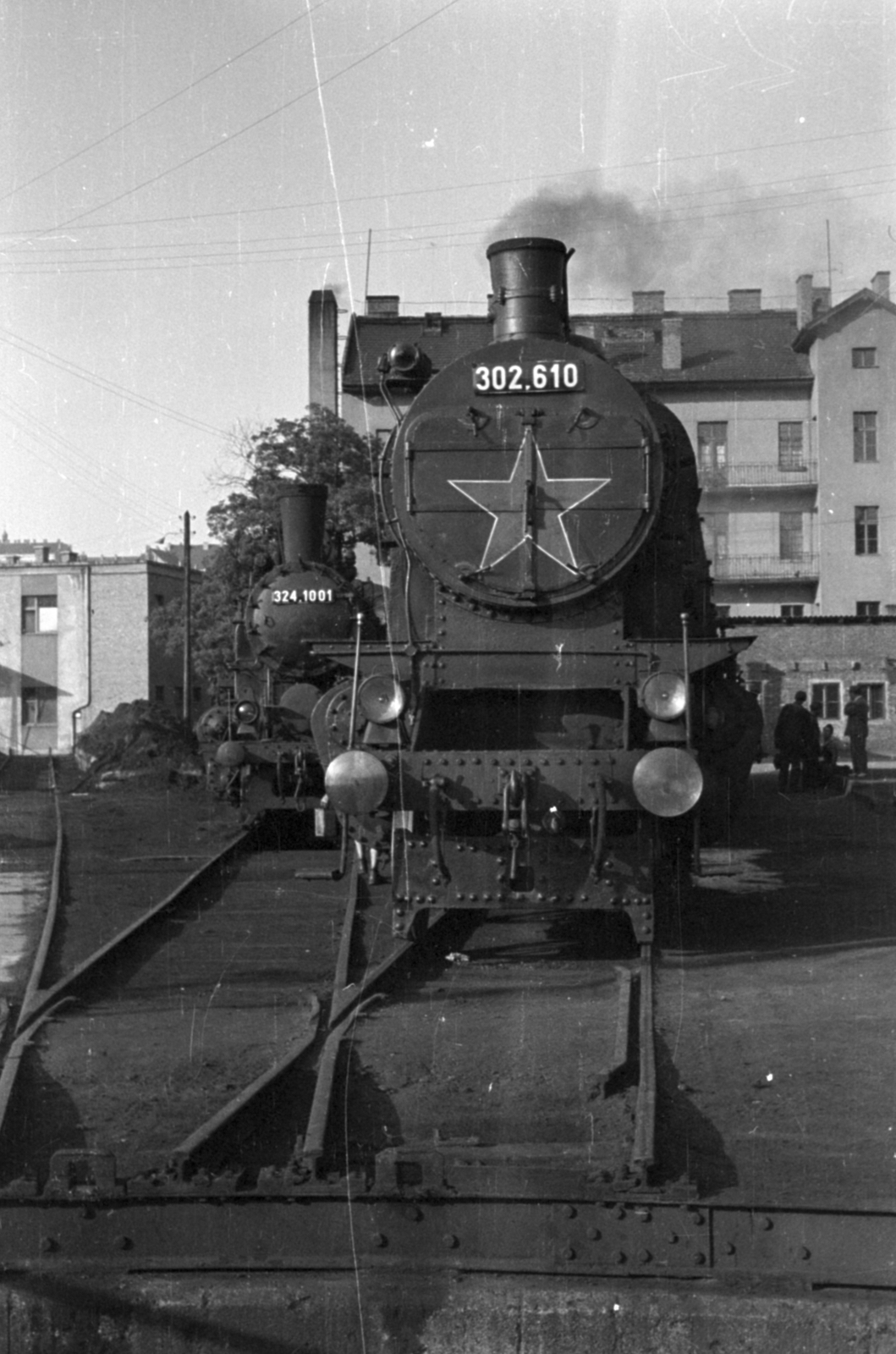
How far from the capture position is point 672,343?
44.7m

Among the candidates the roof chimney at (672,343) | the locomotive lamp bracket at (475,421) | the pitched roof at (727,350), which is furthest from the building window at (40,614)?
the locomotive lamp bracket at (475,421)

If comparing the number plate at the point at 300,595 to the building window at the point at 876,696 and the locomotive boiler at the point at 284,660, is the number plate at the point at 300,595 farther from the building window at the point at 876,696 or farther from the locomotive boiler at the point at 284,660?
the building window at the point at 876,696

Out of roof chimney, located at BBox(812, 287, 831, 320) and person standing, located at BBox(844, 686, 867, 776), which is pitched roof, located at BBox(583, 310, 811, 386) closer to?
roof chimney, located at BBox(812, 287, 831, 320)

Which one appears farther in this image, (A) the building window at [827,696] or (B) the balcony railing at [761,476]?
(B) the balcony railing at [761,476]

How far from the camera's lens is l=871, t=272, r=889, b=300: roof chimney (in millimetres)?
46316

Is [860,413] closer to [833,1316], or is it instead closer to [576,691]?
[576,691]

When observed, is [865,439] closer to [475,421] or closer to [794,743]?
[794,743]

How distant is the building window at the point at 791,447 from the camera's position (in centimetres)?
4744

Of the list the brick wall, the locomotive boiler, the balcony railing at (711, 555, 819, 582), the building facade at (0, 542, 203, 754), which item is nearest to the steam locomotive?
the locomotive boiler

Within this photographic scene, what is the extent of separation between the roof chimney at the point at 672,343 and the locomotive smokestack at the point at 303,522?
1143 inches

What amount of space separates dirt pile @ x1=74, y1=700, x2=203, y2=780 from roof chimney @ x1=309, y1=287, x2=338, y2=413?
12755 millimetres

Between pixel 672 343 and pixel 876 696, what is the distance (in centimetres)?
1385

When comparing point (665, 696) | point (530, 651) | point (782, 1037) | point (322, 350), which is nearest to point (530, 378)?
point (530, 651)

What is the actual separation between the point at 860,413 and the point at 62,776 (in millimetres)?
26635
